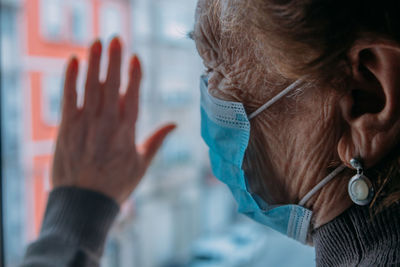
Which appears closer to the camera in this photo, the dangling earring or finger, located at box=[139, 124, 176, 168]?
the dangling earring

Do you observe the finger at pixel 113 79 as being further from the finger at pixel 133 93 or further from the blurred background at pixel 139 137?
the blurred background at pixel 139 137

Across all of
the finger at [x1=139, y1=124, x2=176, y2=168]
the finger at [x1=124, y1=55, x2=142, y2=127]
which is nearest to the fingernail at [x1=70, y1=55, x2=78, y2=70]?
the finger at [x1=124, y1=55, x2=142, y2=127]

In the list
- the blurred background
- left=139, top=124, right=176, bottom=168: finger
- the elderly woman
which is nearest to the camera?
the elderly woman

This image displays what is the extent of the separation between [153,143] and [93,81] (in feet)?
0.65

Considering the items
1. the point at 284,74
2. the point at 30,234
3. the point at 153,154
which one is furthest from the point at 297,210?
the point at 30,234

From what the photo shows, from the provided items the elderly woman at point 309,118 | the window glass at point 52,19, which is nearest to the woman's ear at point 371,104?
the elderly woman at point 309,118

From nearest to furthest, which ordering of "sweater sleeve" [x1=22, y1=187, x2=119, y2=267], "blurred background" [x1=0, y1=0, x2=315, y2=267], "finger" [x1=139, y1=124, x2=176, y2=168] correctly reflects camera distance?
"sweater sleeve" [x1=22, y1=187, x2=119, y2=267], "finger" [x1=139, y1=124, x2=176, y2=168], "blurred background" [x1=0, y1=0, x2=315, y2=267]

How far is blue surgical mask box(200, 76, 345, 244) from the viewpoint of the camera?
22.8 inches

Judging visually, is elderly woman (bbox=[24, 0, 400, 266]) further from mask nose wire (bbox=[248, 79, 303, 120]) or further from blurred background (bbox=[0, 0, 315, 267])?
blurred background (bbox=[0, 0, 315, 267])

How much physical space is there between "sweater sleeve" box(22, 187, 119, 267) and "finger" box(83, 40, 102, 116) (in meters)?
0.18

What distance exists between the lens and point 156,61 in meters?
2.35

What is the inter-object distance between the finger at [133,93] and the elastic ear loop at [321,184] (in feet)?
1.49

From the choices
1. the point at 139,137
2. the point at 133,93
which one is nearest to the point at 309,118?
the point at 133,93

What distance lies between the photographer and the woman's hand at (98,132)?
0.86 meters
